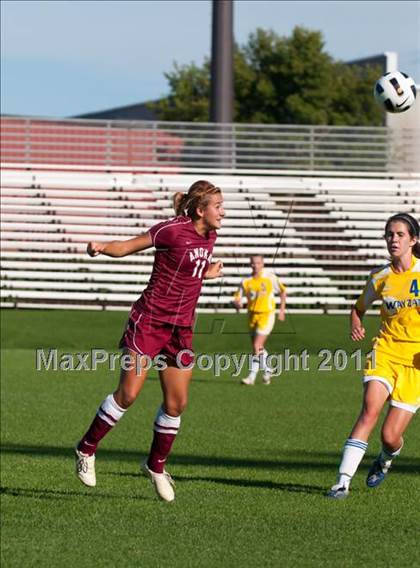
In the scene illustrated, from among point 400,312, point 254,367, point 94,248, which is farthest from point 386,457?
point 254,367

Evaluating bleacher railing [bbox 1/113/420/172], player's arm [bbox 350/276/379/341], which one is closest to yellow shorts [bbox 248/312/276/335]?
bleacher railing [bbox 1/113/420/172]

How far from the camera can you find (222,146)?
28.8 m

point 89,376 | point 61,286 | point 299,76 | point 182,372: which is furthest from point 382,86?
point 299,76

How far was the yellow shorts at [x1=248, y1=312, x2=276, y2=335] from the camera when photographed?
1897 centimetres

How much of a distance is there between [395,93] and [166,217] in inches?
639

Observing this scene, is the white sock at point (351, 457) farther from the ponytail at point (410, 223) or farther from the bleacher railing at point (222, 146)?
the bleacher railing at point (222, 146)

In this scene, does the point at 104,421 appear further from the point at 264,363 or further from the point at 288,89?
the point at 288,89

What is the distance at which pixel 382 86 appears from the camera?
12.2 metres

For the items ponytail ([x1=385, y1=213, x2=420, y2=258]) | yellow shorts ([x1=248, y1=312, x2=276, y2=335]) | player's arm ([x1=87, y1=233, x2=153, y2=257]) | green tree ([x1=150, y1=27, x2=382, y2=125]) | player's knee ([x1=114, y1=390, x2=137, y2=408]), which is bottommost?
yellow shorts ([x1=248, y1=312, x2=276, y2=335])

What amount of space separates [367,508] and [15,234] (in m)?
21.0

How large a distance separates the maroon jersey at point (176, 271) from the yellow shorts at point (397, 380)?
1.36m

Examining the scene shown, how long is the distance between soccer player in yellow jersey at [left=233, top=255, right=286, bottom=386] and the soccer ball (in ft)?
22.6

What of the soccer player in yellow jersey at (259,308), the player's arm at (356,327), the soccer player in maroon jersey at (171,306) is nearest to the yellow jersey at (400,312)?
the player's arm at (356,327)

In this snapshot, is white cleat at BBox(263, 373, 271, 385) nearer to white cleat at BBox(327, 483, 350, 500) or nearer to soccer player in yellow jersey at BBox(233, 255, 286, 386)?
soccer player in yellow jersey at BBox(233, 255, 286, 386)
